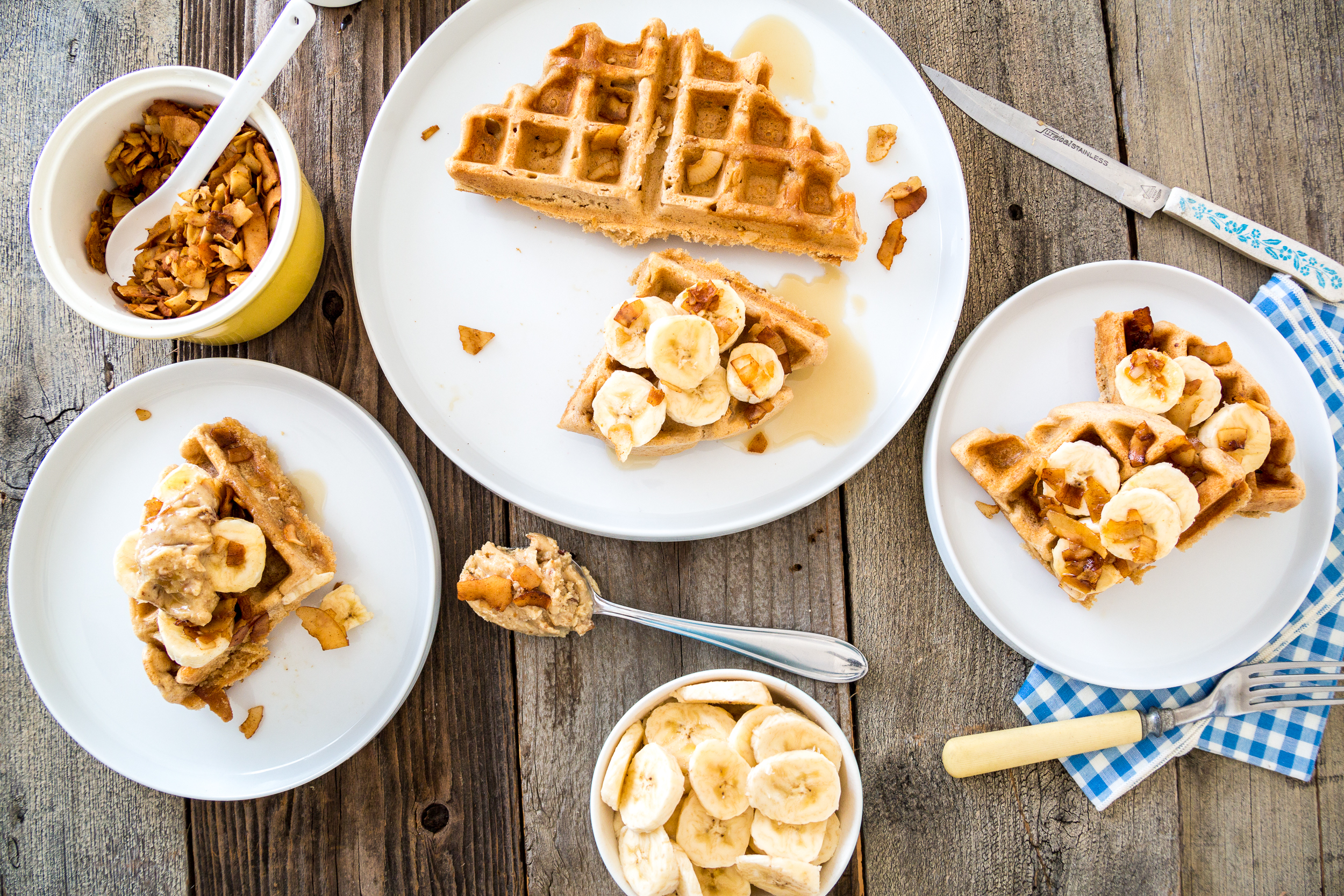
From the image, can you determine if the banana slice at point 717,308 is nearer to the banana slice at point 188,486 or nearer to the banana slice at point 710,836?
the banana slice at point 710,836

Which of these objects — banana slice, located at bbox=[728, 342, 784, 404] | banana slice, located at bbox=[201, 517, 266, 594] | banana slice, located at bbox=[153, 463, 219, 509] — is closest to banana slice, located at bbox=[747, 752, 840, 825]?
banana slice, located at bbox=[728, 342, 784, 404]

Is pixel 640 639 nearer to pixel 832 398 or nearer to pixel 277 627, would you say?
pixel 832 398

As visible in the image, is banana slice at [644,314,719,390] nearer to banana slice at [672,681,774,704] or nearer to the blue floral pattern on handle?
banana slice at [672,681,774,704]

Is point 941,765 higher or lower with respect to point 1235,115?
lower

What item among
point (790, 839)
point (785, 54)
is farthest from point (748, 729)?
point (785, 54)

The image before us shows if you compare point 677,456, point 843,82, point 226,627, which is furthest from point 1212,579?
point 226,627

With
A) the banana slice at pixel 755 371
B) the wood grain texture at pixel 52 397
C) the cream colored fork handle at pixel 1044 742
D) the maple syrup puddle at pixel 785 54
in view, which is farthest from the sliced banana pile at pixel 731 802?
the maple syrup puddle at pixel 785 54
